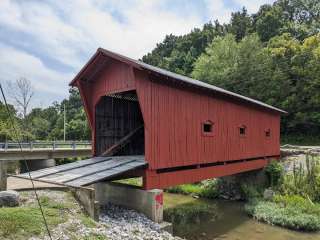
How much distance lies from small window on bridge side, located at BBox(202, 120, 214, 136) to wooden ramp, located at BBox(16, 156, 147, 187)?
11.2 ft

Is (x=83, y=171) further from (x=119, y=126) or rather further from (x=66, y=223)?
(x=119, y=126)

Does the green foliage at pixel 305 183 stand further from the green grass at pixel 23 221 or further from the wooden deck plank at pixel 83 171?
the green grass at pixel 23 221

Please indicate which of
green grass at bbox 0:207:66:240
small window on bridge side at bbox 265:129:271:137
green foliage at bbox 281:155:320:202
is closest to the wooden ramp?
green grass at bbox 0:207:66:240

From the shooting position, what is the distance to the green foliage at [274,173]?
55.9 ft

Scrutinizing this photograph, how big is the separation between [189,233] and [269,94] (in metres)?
25.5

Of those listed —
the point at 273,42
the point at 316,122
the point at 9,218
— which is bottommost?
the point at 9,218

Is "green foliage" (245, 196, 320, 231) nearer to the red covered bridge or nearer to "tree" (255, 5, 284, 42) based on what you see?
the red covered bridge

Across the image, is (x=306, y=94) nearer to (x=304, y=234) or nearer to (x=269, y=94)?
(x=269, y=94)

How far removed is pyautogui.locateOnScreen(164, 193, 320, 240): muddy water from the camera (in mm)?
11125

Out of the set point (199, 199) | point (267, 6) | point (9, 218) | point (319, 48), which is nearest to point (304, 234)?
point (199, 199)

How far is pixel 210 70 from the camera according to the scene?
41.7m

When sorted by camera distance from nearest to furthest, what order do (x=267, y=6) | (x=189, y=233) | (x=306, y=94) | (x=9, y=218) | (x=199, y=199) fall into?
1. (x=9, y=218)
2. (x=189, y=233)
3. (x=199, y=199)
4. (x=306, y=94)
5. (x=267, y=6)

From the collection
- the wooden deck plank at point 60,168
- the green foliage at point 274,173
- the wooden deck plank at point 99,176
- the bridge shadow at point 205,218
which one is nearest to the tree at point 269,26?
the green foliage at point 274,173

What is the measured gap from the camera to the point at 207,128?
13469mm
